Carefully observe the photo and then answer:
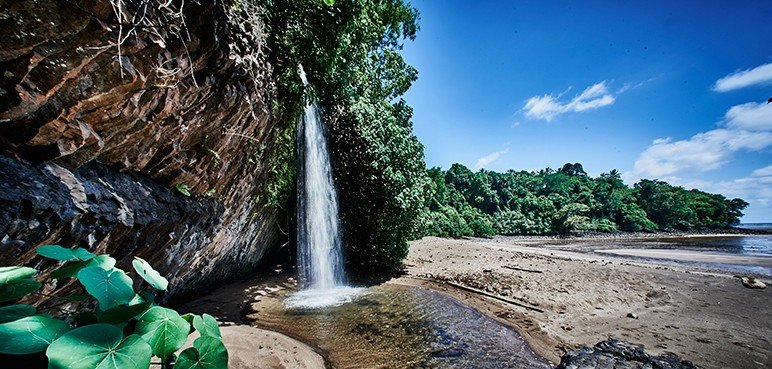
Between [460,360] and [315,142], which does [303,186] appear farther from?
[460,360]

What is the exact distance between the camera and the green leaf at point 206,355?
97 cm

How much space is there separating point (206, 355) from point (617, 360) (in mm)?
5066

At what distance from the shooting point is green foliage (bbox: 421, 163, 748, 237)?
43.7 meters

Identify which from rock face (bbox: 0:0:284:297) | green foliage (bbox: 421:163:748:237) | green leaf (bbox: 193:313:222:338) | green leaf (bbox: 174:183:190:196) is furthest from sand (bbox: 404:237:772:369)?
green foliage (bbox: 421:163:748:237)

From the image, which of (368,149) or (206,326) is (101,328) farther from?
(368,149)

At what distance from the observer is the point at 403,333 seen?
5.08 meters

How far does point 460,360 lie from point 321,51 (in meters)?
6.41

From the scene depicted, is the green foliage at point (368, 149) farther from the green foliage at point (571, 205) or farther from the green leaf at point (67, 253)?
the green foliage at point (571, 205)

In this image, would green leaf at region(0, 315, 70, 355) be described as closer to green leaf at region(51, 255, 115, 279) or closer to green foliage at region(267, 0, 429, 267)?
green leaf at region(51, 255, 115, 279)

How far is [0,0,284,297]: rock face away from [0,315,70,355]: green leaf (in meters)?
2.40

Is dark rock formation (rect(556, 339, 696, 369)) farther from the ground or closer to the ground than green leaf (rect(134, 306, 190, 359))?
closer to the ground

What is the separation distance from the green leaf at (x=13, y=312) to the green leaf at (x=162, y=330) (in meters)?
0.28

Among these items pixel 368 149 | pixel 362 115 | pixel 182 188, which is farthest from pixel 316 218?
pixel 182 188

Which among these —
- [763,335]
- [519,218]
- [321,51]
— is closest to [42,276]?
[321,51]
